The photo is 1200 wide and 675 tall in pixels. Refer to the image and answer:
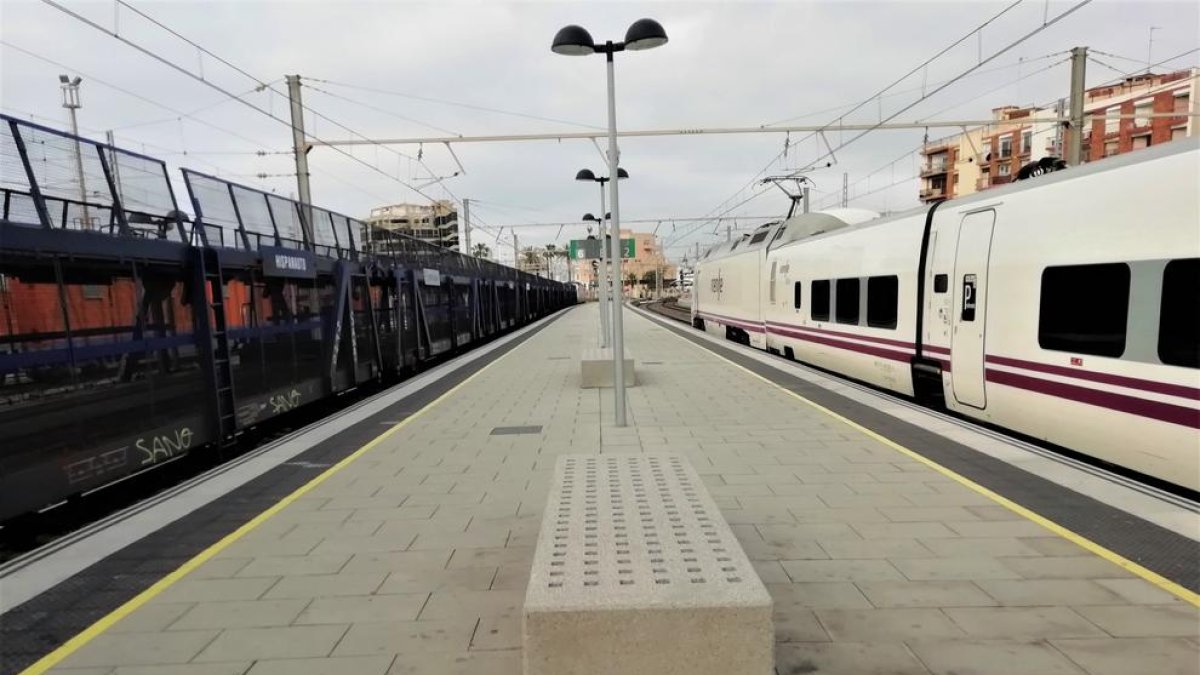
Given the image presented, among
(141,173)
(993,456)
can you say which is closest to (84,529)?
(141,173)

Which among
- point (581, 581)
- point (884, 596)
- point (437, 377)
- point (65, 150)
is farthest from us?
point (437, 377)

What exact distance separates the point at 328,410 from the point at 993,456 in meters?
9.99

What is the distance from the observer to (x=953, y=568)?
3.81 meters

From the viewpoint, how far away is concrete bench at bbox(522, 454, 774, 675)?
2.33 metres

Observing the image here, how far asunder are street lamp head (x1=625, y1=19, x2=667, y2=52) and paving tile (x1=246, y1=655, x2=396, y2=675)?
6.26 metres

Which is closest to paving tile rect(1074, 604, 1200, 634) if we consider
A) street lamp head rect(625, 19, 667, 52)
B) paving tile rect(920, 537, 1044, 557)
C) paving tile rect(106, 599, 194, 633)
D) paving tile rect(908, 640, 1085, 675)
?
paving tile rect(908, 640, 1085, 675)

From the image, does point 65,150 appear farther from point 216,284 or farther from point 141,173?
point 216,284

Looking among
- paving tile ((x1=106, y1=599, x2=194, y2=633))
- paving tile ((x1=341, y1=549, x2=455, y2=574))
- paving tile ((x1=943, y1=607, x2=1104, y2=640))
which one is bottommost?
paving tile ((x1=943, y1=607, x2=1104, y2=640))

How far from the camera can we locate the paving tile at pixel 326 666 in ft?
9.54

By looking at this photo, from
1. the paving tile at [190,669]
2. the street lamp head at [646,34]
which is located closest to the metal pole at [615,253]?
the street lamp head at [646,34]

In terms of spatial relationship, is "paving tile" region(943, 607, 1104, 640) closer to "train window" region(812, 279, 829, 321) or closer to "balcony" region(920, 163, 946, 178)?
"train window" region(812, 279, 829, 321)

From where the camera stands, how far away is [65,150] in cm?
543

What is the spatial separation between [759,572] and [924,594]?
0.91 metres

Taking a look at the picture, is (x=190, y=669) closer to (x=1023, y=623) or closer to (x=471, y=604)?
(x=471, y=604)
